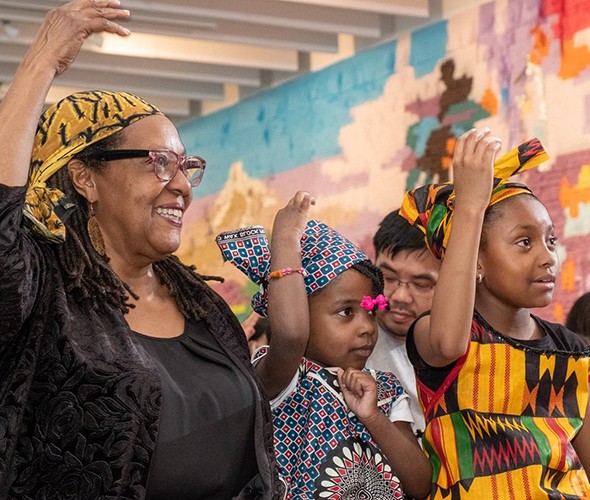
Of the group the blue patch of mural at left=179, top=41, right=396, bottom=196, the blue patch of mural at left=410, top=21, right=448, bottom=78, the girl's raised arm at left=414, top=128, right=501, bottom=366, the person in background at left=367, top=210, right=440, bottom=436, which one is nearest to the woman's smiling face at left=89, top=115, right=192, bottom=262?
the girl's raised arm at left=414, top=128, right=501, bottom=366

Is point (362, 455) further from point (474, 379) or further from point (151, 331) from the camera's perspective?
point (151, 331)

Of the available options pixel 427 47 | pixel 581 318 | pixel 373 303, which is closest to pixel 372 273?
pixel 373 303

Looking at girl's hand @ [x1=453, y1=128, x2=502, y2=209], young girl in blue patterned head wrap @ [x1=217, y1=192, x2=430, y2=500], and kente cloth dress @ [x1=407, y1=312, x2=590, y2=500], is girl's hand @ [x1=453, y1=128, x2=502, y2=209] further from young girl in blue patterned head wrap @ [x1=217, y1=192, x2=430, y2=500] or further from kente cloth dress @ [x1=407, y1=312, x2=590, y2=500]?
young girl in blue patterned head wrap @ [x1=217, y1=192, x2=430, y2=500]

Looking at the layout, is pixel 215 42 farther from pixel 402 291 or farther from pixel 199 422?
pixel 199 422

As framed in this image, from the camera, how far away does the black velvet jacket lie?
244cm

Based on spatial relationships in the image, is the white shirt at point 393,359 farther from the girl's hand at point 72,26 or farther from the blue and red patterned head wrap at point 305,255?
the girl's hand at point 72,26

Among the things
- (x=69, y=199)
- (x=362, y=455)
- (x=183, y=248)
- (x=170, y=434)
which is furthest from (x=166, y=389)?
(x=183, y=248)

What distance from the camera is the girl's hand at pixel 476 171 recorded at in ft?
9.62

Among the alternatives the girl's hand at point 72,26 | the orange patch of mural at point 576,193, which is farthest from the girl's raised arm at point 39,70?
the orange patch of mural at point 576,193

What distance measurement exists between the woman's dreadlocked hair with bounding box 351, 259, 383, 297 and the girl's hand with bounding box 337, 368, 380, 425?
1.10 ft

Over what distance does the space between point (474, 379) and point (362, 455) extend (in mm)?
449

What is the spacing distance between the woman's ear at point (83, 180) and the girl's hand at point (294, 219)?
64 centimetres

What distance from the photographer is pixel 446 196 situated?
3279 millimetres

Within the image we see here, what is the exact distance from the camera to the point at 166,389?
8.64 ft
